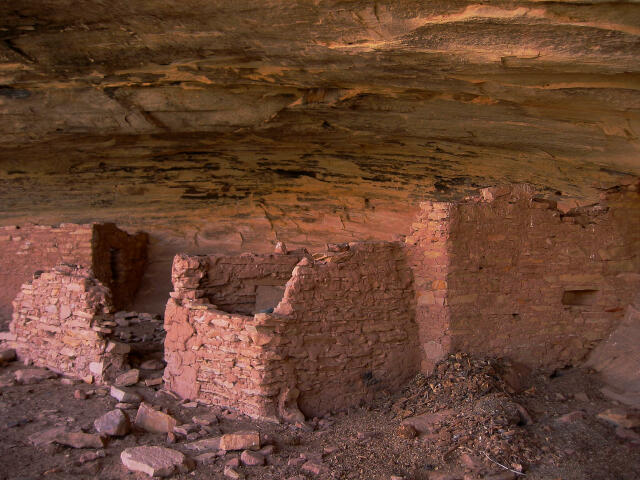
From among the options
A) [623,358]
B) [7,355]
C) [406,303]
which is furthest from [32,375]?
[623,358]

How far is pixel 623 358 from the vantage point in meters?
5.74

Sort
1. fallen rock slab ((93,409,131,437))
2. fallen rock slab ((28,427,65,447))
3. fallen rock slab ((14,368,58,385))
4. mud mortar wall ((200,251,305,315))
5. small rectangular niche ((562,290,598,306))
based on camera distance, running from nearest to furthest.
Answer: fallen rock slab ((28,427,65,447)), fallen rock slab ((93,409,131,437)), mud mortar wall ((200,251,305,315)), fallen rock slab ((14,368,58,385)), small rectangular niche ((562,290,598,306))

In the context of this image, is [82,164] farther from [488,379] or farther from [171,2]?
[488,379]

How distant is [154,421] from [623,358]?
429cm

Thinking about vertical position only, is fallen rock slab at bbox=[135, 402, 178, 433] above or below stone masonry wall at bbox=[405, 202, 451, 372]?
below

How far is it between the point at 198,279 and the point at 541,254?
3279 mm

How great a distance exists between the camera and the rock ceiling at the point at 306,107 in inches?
152

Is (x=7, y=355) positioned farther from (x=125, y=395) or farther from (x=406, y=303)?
(x=406, y=303)

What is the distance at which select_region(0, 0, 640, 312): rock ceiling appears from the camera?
12.7 ft

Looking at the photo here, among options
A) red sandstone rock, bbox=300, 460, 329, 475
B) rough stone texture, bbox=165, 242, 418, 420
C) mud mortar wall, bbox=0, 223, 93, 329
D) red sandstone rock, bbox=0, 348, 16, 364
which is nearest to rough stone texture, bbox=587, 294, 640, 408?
rough stone texture, bbox=165, 242, 418, 420

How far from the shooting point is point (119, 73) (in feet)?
17.1

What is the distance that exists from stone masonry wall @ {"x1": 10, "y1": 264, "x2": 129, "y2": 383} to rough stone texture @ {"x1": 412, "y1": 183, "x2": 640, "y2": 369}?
3035 mm

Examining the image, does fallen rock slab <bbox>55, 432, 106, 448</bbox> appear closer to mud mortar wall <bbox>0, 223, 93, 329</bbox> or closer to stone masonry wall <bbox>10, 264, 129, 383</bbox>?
stone masonry wall <bbox>10, 264, 129, 383</bbox>

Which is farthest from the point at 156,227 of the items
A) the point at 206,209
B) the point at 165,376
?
the point at 165,376
